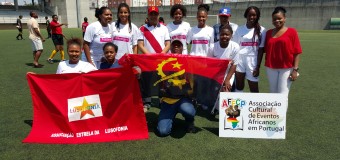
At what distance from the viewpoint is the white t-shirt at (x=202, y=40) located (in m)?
5.22

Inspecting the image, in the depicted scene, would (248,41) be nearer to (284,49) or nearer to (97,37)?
(284,49)

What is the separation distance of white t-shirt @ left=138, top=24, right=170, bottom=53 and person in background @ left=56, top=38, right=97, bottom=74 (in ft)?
4.16

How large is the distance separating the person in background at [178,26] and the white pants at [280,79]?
1.73 meters

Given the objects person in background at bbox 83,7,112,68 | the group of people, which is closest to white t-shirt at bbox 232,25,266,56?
the group of people

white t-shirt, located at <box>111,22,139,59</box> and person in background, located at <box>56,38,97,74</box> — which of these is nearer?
person in background, located at <box>56,38,97,74</box>

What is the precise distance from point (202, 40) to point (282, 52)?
1.44 meters

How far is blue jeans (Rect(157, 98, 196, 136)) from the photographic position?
4484 millimetres

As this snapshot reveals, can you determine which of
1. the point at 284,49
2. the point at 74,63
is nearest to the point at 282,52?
the point at 284,49

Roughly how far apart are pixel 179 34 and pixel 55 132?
2.87 m

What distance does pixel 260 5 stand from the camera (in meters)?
45.7

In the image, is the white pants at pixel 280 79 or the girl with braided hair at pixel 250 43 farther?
the girl with braided hair at pixel 250 43

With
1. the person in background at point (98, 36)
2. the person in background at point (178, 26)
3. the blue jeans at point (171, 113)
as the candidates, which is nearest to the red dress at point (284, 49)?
the blue jeans at point (171, 113)

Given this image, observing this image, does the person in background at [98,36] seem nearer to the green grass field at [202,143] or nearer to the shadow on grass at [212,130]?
the green grass field at [202,143]

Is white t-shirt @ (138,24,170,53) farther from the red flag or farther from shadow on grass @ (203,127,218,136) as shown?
shadow on grass @ (203,127,218,136)
